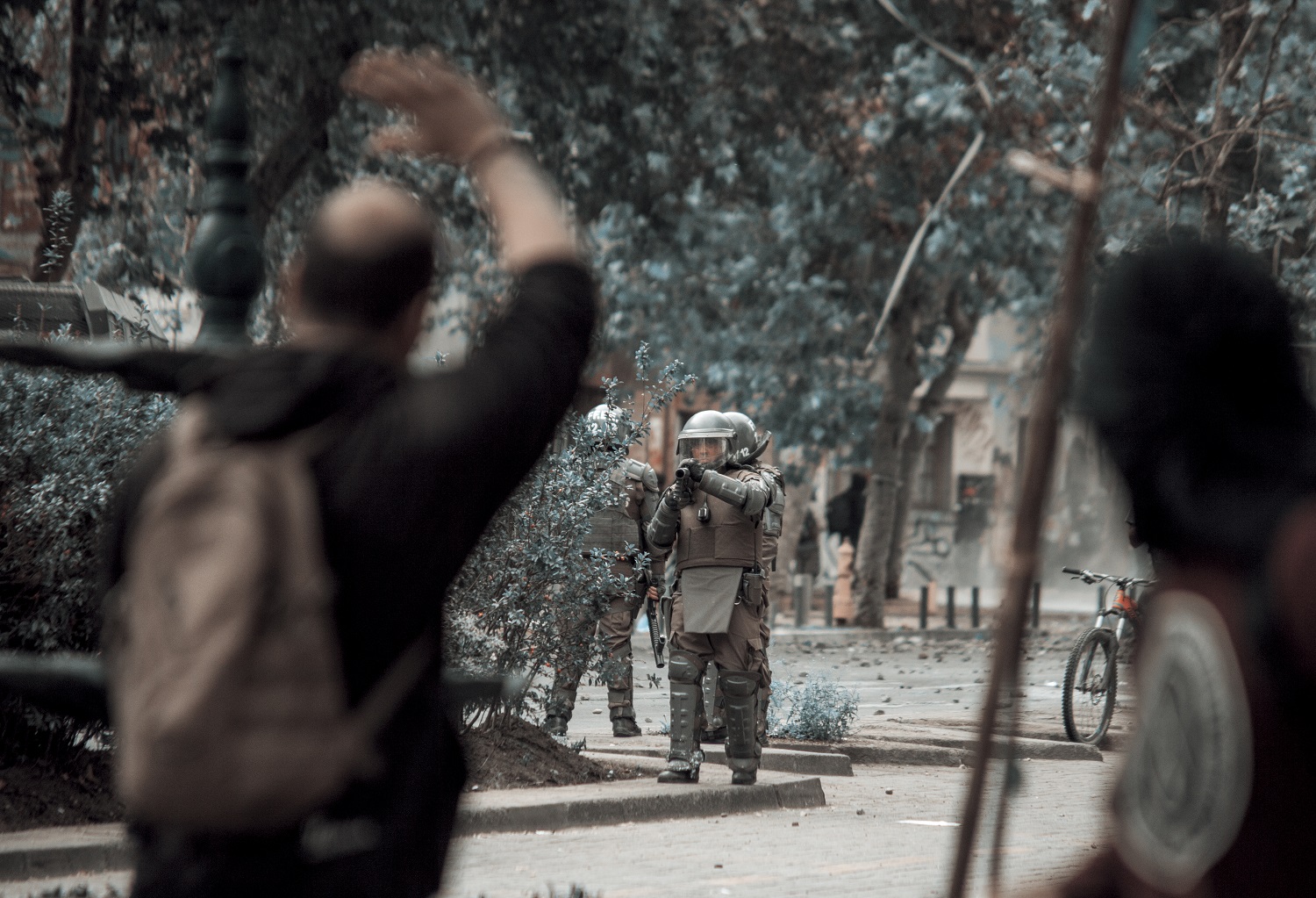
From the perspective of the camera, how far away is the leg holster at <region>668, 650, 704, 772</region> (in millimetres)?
9656

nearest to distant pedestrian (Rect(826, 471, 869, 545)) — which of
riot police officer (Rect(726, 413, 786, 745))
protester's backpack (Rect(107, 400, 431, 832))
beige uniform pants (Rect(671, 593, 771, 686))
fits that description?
Result: riot police officer (Rect(726, 413, 786, 745))

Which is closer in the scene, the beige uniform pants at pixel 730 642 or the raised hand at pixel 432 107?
the raised hand at pixel 432 107

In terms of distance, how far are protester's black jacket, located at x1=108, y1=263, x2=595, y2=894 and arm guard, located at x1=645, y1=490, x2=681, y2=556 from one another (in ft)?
25.7

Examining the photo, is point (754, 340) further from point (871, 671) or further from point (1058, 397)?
point (1058, 397)

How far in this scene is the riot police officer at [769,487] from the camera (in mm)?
10578

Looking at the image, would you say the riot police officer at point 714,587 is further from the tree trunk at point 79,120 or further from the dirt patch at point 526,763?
the tree trunk at point 79,120

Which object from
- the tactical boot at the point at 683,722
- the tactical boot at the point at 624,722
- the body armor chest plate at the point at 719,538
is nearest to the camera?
the tactical boot at the point at 683,722

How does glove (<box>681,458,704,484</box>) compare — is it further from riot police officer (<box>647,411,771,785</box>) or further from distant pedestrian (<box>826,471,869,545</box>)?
distant pedestrian (<box>826,471,869,545</box>)

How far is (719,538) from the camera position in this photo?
10.2m

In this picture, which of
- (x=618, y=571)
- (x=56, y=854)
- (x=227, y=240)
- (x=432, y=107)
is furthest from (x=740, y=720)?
(x=432, y=107)

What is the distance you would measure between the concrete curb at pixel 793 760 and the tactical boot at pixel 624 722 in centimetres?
107

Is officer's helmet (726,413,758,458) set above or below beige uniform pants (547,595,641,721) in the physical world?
above

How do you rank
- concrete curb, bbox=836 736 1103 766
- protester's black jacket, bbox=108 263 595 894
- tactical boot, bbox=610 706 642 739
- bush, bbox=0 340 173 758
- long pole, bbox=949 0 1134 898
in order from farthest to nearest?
tactical boot, bbox=610 706 642 739, concrete curb, bbox=836 736 1103 766, bush, bbox=0 340 173 758, long pole, bbox=949 0 1134 898, protester's black jacket, bbox=108 263 595 894

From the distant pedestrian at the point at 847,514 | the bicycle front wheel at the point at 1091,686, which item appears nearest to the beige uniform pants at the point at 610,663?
the bicycle front wheel at the point at 1091,686
